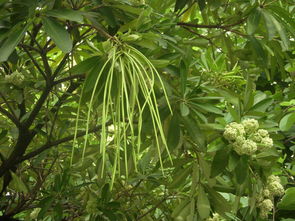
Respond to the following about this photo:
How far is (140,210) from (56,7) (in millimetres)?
1178

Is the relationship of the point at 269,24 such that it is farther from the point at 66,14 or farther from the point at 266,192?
the point at 66,14

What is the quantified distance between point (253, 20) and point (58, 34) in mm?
806

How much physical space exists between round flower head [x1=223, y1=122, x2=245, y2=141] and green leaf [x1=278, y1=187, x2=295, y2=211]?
779 millimetres

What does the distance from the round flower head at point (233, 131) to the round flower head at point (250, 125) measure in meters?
0.02

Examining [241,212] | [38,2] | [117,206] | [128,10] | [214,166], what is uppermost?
[38,2]

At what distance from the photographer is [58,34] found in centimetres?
138

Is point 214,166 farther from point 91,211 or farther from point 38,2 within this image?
point 38,2

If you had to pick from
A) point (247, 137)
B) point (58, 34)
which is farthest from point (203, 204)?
point (58, 34)

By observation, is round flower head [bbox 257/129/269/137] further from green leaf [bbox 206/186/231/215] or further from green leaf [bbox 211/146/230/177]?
green leaf [bbox 206/186/231/215]

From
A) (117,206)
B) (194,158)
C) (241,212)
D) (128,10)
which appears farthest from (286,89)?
(128,10)

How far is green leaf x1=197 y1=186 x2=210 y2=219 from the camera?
187cm

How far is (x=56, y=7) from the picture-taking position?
155 centimetres

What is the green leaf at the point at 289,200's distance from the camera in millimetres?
2328

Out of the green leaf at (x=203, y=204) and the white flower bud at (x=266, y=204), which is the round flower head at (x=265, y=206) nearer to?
the white flower bud at (x=266, y=204)
